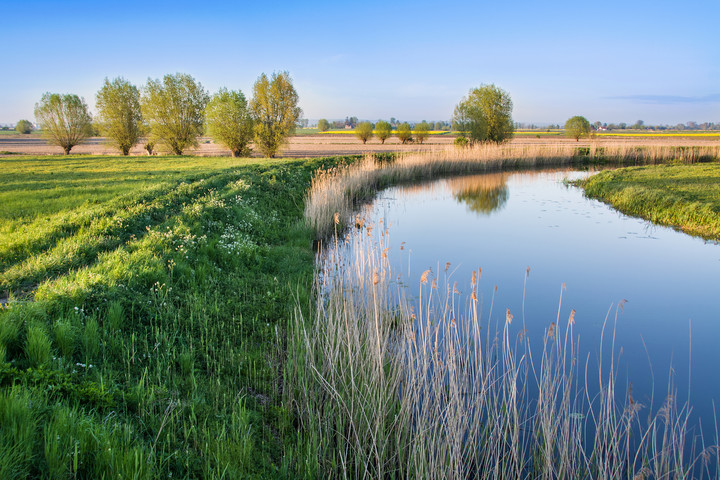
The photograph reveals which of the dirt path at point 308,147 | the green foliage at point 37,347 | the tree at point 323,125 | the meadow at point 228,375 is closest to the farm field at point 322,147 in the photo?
the dirt path at point 308,147

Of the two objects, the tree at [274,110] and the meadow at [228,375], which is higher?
the tree at [274,110]

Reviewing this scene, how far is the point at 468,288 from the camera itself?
24.0 ft

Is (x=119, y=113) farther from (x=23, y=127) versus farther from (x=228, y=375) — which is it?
(x=23, y=127)

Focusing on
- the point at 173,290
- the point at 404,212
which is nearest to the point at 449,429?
the point at 173,290

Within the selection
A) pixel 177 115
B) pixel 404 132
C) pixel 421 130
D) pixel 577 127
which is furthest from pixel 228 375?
pixel 577 127

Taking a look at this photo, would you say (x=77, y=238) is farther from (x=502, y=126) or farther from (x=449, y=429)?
(x=502, y=126)

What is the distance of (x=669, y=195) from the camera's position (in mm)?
13828

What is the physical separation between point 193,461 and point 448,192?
60.4 ft

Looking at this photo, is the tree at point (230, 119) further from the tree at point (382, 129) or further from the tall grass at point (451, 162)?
the tree at point (382, 129)

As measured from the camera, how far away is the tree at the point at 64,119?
129ft

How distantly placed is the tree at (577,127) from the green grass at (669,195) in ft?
179

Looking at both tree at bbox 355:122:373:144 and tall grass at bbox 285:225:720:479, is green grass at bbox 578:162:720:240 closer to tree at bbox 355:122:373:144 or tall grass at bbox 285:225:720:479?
tall grass at bbox 285:225:720:479

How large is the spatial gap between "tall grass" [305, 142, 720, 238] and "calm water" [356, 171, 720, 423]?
55.5 inches

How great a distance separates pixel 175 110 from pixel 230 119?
5.79m
